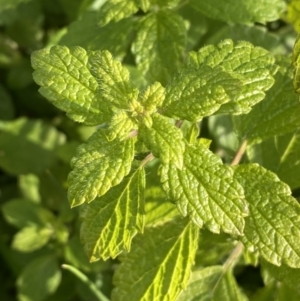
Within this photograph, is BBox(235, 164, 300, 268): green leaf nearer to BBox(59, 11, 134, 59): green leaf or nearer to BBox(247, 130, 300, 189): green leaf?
BBox(247, 130, 300, 189): green leaf

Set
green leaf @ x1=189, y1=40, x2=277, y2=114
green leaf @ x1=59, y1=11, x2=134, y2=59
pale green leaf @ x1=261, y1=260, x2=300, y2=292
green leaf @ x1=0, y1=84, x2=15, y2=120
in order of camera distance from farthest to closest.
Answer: green leaf @ x1=0, y1=84, x2=15, y2=120, green leaf @ x1=59, y1=11, x2=134, y2=59, pale green leaf @ x1=261, y1=260, x2=300, y2=292, green leaf @ x1=189, y1=40, x2=277, y2=114

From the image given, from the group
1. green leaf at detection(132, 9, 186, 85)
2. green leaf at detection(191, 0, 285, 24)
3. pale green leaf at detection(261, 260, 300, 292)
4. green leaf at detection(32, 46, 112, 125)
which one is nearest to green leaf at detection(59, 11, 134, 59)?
green leaf at detection(132, 9, 186, 85)

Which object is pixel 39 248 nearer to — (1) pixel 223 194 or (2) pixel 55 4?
(2) pixel 55 4

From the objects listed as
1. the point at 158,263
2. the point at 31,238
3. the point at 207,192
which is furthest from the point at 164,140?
the point at 31,238

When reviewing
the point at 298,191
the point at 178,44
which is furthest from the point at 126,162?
the point at 298,191

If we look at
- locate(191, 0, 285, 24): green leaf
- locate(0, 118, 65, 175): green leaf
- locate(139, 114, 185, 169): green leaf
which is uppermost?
locate(139, 114, 185, 169): green leaf

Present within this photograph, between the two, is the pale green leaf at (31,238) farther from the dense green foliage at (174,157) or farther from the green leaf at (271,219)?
the green leaf at (271,219)

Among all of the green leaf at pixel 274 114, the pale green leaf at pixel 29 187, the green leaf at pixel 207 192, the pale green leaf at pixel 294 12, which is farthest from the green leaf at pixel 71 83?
the pale green leaf at pixel 29 187
